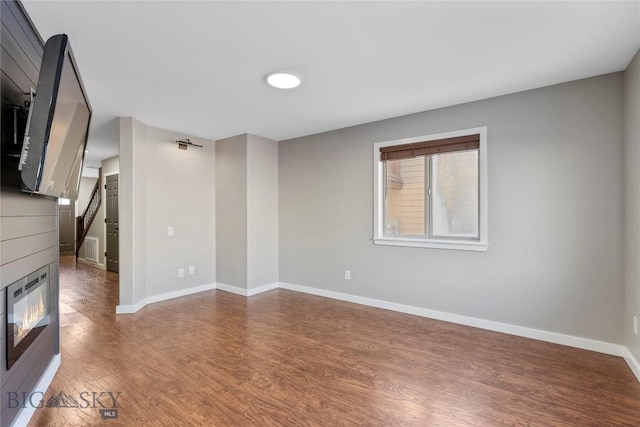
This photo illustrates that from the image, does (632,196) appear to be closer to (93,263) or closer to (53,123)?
(53,123)

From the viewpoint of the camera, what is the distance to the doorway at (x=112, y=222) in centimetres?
623

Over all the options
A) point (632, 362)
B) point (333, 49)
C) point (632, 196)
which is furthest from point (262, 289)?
point (632, 196)

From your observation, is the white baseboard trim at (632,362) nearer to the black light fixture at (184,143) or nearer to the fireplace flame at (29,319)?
the fireplace flame at (29,319)

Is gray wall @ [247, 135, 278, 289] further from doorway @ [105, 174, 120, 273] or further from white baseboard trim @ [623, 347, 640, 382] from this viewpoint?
white baseboard trim @ [623, 347, 640, 382]

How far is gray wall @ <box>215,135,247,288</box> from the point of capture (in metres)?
4.62

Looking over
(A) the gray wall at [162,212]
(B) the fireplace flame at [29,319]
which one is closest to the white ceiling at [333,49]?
(A) the gray wall at [162,212]

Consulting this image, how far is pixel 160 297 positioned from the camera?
4.30m

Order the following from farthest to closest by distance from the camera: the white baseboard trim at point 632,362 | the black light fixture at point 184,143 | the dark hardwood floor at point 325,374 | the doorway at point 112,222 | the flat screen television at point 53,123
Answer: the doorway at point 112,222 < the black light fixture at point 184,143 < the white baseboard trim at point 632,362 < the dark hardwood floor at point 325,374 < the flat screen television at point 53,123

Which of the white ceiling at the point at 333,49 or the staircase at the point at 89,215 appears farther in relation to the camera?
the staircase at the point at 89,215

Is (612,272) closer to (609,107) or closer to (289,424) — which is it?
(609,107)

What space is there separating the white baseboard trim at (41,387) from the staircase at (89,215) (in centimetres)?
572

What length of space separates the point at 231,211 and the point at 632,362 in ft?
15.4

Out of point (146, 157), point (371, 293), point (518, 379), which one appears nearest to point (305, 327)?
point (371, 293)

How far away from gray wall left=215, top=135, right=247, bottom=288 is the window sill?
6.74 feet
